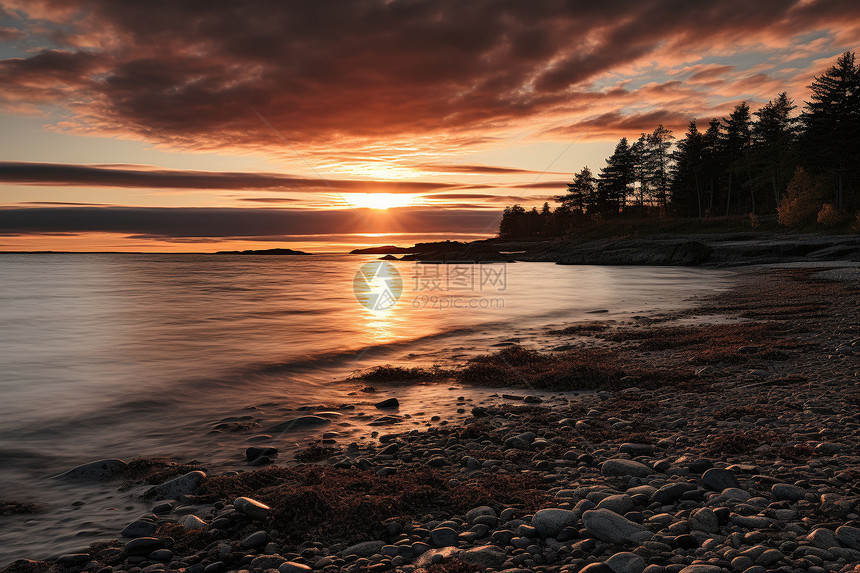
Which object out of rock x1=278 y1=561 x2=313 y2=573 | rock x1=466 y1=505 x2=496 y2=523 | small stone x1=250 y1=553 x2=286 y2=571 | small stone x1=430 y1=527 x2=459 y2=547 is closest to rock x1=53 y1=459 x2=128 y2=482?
small stone x1=250 y1=553 x2=286 y2=571

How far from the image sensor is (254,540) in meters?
4.14

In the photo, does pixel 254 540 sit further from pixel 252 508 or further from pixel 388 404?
pixel 388 404

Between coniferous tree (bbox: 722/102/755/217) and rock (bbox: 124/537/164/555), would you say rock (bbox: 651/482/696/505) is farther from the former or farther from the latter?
coniferous tree (bbox: 722/102/755/217)

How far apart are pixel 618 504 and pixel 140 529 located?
445 centimetres

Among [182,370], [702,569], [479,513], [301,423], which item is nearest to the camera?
[702,569]

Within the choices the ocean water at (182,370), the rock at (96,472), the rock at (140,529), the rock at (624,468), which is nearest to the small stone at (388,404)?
the ocean water at (182,370)

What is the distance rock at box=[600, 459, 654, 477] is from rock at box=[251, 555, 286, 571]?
11.0 feet

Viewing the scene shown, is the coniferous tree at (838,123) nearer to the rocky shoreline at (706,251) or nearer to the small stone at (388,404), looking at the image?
the rocky shoreline at (706,251)

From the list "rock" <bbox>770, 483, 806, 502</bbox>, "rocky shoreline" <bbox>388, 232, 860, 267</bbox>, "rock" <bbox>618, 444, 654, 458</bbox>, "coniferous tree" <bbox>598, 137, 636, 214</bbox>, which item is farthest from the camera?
"coniferous tree" <bbox>598, 137, 636, 214</bbox>

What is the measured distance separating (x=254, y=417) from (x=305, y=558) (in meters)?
5.32

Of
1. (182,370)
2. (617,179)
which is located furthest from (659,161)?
(182,370)

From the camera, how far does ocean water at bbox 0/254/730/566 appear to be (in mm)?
6161

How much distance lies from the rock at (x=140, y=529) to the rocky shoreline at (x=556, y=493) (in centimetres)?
2

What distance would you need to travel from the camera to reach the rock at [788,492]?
423 cm
